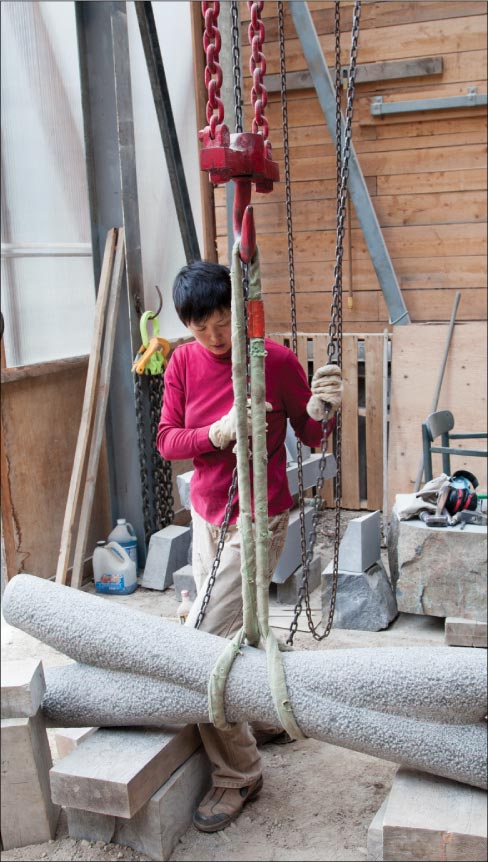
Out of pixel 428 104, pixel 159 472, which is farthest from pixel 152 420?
pixel 428 104

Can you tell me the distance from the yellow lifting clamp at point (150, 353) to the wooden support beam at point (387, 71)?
2266 mm

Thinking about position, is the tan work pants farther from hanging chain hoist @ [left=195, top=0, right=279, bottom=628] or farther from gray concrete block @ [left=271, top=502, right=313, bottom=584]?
gray concrete block @ [left=271, top=502, right=313, bottom=584]

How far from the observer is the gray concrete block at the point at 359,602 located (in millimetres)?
3969

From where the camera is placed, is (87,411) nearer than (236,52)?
No

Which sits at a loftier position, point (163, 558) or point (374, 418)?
point (374, 418)

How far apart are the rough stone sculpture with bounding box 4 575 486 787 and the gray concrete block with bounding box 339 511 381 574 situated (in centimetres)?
200

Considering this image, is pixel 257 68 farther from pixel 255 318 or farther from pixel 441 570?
pixel 441 570

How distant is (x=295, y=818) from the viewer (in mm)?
2275

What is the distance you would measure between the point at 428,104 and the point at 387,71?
1.25 feet

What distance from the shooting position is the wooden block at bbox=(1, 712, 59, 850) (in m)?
1.91

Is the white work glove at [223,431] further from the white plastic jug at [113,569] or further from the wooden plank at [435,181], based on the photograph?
the wooden plank at [435,181]

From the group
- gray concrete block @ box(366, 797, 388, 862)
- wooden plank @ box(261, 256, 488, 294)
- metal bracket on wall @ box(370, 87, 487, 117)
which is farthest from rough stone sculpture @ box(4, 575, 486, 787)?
metal bracket on wall @ box(370, 87, 487, 117)

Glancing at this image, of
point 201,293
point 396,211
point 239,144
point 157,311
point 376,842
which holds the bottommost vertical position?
point 376,842

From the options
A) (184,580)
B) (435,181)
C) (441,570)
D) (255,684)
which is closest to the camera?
(255,684)
